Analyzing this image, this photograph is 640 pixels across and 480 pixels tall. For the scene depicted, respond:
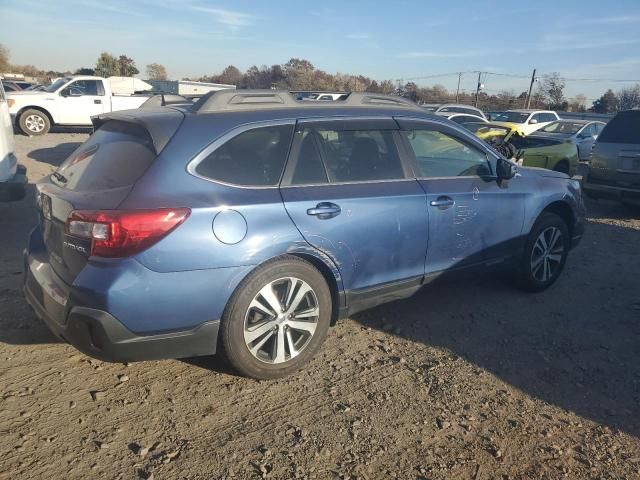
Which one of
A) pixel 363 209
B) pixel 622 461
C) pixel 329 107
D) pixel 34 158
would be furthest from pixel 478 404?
pixel 34 158

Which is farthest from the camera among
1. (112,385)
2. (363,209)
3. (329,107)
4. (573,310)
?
(573,310)

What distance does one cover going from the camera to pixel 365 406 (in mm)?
3088

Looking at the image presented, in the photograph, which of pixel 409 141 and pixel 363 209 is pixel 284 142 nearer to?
pixel 363 209

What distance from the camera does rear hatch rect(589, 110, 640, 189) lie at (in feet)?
25.9

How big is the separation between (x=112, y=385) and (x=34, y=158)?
33.8ft

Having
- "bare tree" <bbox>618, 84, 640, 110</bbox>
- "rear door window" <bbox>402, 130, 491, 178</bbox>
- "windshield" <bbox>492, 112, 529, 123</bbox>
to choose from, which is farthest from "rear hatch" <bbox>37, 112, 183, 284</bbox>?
"bare tree" <bbox>618, 84, 640, 110</bbox>

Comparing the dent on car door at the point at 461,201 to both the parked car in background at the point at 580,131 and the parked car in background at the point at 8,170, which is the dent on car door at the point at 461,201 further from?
the parked car in background at the point at 580,131

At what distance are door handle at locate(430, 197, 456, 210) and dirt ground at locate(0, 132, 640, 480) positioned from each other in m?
0.96

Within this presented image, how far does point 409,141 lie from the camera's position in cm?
396

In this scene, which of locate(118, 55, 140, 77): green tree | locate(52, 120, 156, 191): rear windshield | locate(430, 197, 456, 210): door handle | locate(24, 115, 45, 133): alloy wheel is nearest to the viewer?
locate(52, 120, 156, 191): rear windshield

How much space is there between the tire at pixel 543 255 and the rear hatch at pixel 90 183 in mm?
3230

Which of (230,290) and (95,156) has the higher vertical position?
(95,156)

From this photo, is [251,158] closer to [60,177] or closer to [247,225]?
[247,225]

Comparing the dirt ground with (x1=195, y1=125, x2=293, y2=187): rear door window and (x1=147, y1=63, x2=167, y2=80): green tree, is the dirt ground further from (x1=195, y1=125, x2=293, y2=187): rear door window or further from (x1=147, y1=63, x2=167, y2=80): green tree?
(x1=147, y1=63, x2=167, y2=80): green tree
